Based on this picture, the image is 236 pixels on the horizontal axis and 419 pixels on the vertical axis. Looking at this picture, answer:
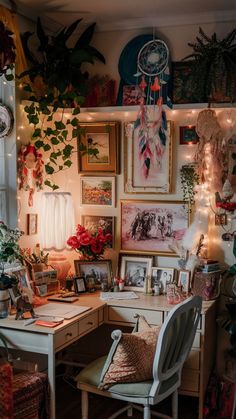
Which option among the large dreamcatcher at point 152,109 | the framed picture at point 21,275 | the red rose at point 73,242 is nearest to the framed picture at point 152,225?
the large dreamcatcher at point 152,109

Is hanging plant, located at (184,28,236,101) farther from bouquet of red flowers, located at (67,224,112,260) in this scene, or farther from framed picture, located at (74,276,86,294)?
framed picture, located at (74,276,86,294)

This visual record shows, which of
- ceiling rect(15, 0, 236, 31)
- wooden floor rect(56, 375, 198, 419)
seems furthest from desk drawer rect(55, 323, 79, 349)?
ceiling rect(15, 0, 236, 31)

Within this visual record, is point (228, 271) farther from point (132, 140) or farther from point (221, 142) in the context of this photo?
point (132, 140)

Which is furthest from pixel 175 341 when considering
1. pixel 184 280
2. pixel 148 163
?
pixel 148 163

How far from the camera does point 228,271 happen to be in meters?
3.26

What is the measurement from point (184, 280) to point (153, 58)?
5.09 ft

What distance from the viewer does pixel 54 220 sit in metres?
3.44

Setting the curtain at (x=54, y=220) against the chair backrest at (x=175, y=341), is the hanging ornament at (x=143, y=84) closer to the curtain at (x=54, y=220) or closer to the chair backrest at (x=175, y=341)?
the curtain at (x=54, y=220)

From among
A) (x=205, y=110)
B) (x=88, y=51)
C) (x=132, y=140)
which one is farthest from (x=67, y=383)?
(x=88, y=51)

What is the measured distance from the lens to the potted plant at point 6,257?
2.85 m

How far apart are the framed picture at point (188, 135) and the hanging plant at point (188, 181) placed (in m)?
0.17

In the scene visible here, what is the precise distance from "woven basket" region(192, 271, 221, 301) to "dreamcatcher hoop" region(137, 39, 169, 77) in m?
1.43

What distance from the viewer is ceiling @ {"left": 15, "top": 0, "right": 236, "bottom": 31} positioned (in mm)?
3160

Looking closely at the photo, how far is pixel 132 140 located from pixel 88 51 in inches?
28.0
